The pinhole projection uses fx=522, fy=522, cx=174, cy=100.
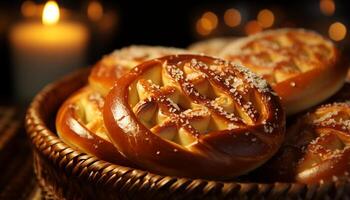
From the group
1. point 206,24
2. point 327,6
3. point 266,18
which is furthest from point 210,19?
point 327,6

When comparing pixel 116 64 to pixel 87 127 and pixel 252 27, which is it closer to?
pixel 87 127

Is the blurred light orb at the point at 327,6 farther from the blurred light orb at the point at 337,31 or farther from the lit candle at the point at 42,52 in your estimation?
the lit candle at the point at 42,52

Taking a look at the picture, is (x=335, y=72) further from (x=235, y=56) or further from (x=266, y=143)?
(x=266, y=143)

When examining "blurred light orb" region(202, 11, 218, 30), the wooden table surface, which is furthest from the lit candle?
"blurred light orb" region(202, 11, 218, 30)

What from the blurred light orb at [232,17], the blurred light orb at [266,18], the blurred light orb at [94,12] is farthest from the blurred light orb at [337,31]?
the blurred light orb at [94,12]

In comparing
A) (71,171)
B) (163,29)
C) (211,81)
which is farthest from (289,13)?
(71,171)

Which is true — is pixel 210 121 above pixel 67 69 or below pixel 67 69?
above
